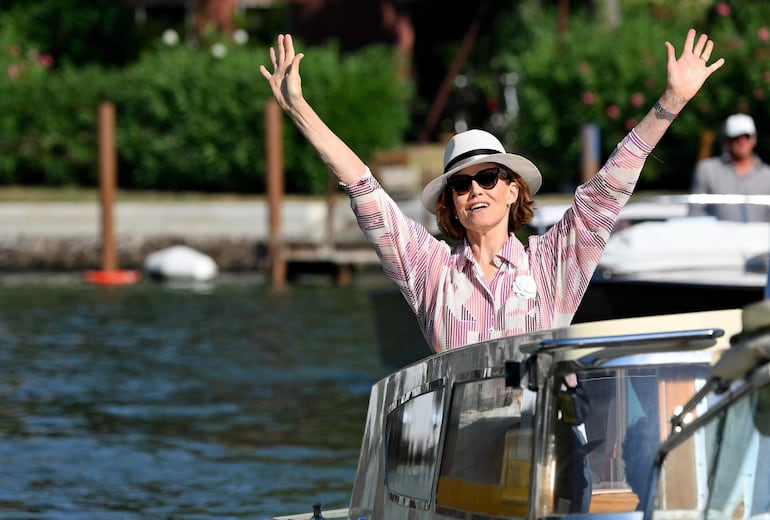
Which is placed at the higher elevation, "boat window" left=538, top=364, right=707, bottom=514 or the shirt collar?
the shirt collar

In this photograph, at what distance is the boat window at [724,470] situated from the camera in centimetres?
389

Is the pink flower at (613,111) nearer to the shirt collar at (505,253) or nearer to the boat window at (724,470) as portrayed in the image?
the shirt collar at (505,253)

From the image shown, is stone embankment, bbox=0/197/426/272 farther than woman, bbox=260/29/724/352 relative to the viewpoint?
Yes

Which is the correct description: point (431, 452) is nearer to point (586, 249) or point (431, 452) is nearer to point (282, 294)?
point (586, 249)

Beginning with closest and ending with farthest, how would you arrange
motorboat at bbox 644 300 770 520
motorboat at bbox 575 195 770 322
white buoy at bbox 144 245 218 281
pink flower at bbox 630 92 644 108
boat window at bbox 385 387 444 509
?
1. motorboat at bbox 644 300 770 520
2. boat window at bbox 385 387 444 509
3. motorboat at bbox 575 195 770 322
4. white buoy at bbox 144 245 218 281
5. pink flower at bbox 630 92 644 108

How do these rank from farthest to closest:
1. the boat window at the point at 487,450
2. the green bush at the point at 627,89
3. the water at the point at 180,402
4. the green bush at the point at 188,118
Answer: the green bush at the point at 188,118, the green bush at the point at 627,89, the water at the point at 180,402, the boat window at the point at 487,450

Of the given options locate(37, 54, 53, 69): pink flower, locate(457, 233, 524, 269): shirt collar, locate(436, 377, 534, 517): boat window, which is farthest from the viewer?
locate(37, 54, 53, 69): pink flower

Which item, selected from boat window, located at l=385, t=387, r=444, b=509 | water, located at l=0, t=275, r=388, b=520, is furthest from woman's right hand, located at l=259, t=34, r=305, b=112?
water, located at l=0, t=275, r=388, b=520

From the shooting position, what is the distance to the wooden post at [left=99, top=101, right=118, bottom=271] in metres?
25.1

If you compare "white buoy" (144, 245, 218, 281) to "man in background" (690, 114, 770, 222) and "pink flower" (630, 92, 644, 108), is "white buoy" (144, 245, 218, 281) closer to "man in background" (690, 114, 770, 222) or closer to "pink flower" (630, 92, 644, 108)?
"pink flower" (630, 92, 644, 108)

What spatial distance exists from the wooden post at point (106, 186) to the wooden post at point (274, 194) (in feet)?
7.25

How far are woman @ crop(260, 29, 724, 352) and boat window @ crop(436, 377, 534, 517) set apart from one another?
2.34 feet

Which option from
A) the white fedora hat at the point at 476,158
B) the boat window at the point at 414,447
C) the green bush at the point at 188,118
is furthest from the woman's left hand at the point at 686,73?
the green bush at the point at 188,118

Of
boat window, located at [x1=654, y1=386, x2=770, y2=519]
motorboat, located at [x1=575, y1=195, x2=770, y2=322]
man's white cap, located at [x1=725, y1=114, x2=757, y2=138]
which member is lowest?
boat window, located at [x1=654, y1=386, x2=770, y2=519]
